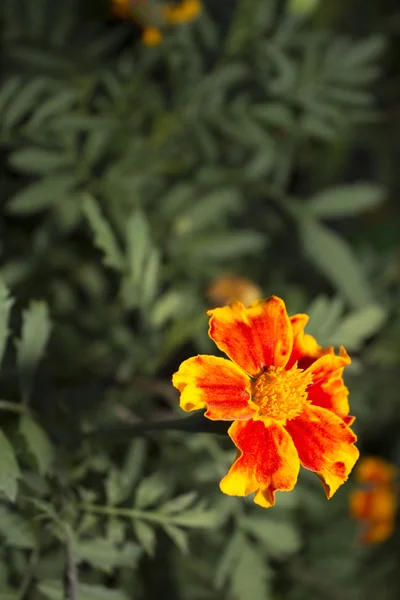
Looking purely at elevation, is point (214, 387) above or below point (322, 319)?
above

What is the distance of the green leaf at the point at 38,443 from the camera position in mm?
1017

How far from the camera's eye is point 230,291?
192 cm

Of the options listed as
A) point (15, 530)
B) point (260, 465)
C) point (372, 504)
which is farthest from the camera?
point (372, 504)

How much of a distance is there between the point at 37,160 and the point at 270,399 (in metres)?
0.80

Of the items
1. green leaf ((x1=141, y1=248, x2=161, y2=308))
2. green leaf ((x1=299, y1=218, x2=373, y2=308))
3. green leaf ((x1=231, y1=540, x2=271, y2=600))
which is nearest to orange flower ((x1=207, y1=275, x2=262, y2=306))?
green leaf ((x1=299, y1=218, x2=373, y2=308))

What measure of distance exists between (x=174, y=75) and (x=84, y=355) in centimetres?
66

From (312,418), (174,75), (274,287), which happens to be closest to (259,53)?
(174,75)

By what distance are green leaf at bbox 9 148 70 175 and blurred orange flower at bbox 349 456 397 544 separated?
113 cm

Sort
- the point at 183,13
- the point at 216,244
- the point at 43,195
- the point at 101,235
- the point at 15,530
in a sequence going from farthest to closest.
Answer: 1. the point at 216,244
2. the point at 183,13
3. the point at 43,195
4. the point at 101,235
5. the point at 15,530

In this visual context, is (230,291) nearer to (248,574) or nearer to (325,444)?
(248,574)

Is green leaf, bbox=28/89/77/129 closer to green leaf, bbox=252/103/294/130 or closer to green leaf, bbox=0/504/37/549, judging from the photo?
green leaf, bbox=252/103/294/130

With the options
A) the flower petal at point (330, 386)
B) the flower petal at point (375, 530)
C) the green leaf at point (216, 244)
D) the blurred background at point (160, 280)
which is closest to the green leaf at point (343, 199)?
the blurred background at point (160, 280)

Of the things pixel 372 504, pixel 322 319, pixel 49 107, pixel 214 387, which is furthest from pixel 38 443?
pixel 372 504

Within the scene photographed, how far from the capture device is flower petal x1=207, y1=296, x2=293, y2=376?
846 millimetres
